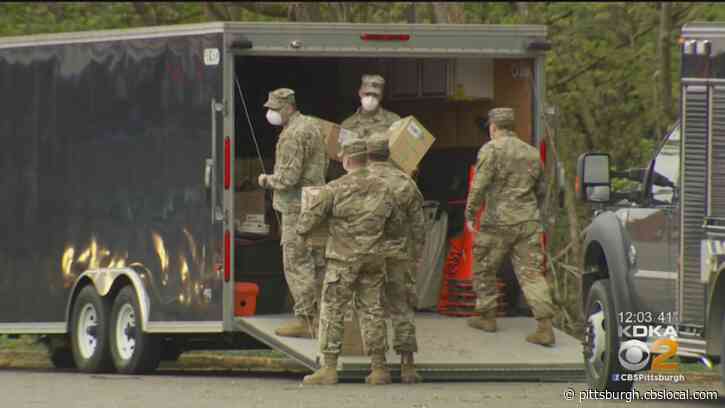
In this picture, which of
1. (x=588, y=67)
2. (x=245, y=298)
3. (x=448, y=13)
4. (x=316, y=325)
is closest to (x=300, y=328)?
(x=316, y=325)

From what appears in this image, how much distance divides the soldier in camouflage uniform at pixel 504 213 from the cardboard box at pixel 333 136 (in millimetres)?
1179

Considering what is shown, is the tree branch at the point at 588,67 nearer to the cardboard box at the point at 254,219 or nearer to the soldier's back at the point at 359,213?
the cardboard box at the point at 254,219

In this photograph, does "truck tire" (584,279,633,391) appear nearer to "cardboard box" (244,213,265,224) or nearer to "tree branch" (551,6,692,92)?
"cardboard box" (244,213,265,224)

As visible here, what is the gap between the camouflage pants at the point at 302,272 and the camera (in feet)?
41.9

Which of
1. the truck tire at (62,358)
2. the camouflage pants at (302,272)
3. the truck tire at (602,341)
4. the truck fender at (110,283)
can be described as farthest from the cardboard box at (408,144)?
the truck tire at (62,358)

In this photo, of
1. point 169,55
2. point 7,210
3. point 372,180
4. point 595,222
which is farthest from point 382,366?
point 7,210

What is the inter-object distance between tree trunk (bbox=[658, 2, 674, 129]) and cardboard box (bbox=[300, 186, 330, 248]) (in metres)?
9.95

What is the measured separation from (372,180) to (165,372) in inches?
143

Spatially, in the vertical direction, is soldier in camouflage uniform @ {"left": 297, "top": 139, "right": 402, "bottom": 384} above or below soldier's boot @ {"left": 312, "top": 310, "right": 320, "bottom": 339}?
above

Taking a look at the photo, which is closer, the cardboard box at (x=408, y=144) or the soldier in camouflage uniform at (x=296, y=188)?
the soldier in camouflage uniform at (x=296, y=188)

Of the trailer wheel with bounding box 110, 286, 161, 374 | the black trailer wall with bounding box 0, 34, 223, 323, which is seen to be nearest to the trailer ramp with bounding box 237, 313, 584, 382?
the black trailer wall with bounding box 0, 34, 223, 323

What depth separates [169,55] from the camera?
13250mm

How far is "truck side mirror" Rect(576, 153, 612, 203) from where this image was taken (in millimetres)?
10203
